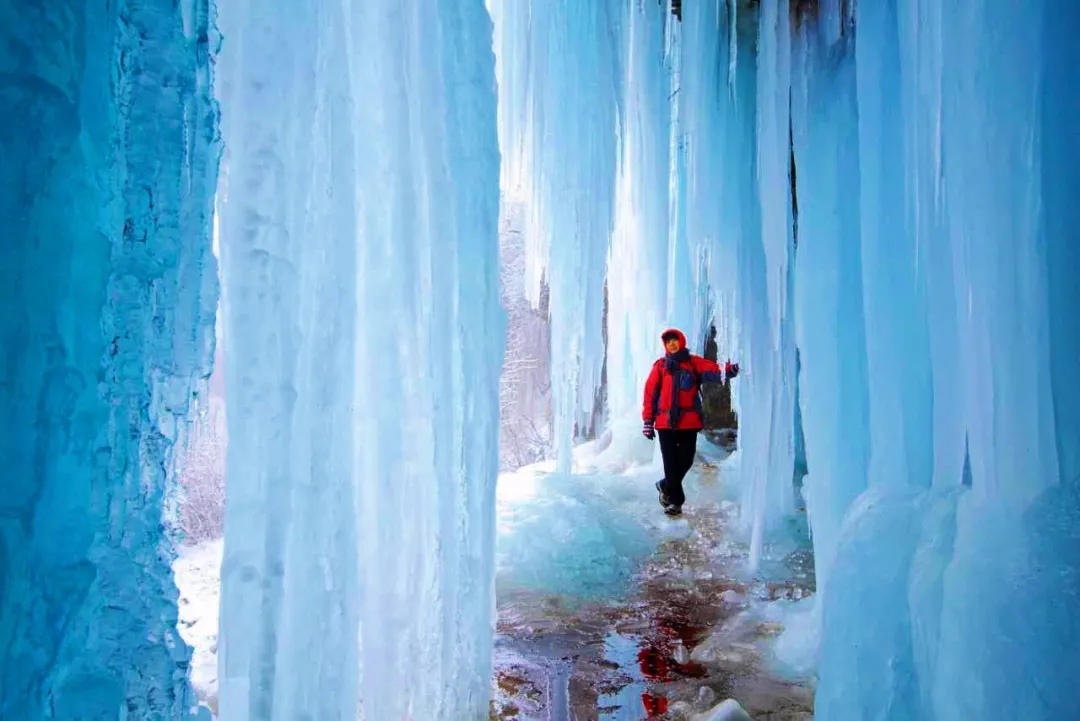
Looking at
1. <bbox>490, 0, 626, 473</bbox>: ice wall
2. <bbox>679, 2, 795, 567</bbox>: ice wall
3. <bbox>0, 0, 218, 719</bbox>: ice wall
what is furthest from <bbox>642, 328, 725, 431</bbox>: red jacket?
<bbox>0, 0, 218, 719</bbox>: ice wall

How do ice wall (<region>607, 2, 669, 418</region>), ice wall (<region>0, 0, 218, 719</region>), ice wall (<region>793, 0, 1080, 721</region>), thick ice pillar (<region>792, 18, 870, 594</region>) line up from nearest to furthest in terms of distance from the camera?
ice wall (<region>0, 0, 218, 719</region>) < ice wall (<region>793, 0, 1080, 721</region>) < thick ice pillar (<region>792, 18, 870, 594</region>) < ice wall (<region>607, 2, 669, 418</region>)

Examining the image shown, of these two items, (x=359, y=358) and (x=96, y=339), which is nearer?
(x=96, y=339)

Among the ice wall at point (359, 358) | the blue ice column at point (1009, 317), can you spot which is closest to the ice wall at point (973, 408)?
the blue ice column at point (1009, 317)

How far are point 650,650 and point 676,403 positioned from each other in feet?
9.47

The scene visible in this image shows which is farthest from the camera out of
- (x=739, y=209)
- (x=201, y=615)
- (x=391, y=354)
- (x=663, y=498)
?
(x=663, y=498)

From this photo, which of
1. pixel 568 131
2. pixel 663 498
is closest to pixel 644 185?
pixel 568 131

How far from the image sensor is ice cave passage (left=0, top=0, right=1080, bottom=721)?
1.24 metres

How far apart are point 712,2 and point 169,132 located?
5.16 metres

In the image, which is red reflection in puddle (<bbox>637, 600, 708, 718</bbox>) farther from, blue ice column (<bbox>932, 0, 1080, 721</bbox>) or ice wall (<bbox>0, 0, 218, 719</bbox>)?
ice wall (<bbox>0, 0, 218, 719</bbox>)

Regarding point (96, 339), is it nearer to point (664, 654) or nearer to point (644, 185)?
point (664, 654)

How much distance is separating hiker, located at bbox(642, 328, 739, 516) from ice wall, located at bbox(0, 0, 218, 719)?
482cm

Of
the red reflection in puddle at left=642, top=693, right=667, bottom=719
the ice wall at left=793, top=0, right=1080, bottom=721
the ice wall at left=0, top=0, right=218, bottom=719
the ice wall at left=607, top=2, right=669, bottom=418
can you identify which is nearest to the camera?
the ice wall at left=0, top=0, right=218, bottom=719

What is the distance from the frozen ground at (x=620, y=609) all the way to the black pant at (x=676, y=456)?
0.29 metres

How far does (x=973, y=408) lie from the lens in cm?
206
